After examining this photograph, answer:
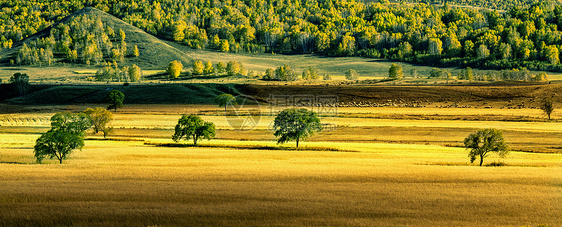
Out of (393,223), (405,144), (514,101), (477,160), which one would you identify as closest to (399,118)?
(405,144)

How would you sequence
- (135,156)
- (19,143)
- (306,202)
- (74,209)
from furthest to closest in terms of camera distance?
(19,143) < (135,156) < (306,202) < (74,209)

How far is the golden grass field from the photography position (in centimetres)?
2588

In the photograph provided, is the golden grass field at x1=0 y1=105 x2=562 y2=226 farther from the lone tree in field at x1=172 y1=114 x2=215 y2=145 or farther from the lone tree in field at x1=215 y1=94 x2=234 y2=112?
the lone tree in field at x1=215 y1=94 x2=234 y2=112

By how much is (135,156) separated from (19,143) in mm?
18426

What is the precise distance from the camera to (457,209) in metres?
27.7

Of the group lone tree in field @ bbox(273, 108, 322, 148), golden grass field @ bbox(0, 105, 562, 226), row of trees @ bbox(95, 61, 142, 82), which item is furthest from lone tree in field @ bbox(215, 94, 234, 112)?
row of trees @ bbox(95, 61, 142, 82)

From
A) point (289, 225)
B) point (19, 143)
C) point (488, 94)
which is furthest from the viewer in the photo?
point (488, 94)

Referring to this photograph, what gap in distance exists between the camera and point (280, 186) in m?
31.6

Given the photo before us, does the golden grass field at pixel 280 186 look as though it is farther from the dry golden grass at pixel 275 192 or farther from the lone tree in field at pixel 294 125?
the lone tree in field at pixel 294 125

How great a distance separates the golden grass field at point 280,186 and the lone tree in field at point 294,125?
1402mm

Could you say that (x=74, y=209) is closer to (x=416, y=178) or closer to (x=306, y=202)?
(x=306, y=202)

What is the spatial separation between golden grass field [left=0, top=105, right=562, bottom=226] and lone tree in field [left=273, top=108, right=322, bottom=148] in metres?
1.40

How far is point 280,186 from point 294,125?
25.4 meters

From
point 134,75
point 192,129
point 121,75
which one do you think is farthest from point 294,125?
point 121,75
